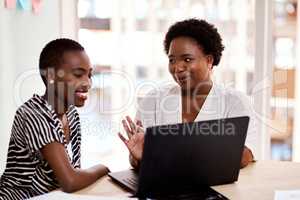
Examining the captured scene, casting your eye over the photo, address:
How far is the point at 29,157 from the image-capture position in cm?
143

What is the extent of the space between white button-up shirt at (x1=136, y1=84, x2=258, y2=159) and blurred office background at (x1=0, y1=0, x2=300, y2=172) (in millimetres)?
711

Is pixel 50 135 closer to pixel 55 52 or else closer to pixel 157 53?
pixel 55 52

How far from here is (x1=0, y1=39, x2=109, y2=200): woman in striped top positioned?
1317mm

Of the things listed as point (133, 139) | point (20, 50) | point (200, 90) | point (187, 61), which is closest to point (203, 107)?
→ point (200, 90)

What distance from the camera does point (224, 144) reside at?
1246 millimetres

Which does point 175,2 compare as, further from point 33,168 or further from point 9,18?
point 33,168

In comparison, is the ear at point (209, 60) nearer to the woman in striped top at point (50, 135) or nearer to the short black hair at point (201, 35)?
the short black hair at point (201, 35)

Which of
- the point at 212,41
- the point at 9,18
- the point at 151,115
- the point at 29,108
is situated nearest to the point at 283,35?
the point at 212,41

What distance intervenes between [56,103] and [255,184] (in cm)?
75

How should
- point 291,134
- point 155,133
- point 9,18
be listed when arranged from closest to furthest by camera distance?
point 155,133, point 9,18, point 291,134

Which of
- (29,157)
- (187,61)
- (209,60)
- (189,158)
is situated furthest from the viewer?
(209,60)

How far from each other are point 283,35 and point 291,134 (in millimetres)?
695

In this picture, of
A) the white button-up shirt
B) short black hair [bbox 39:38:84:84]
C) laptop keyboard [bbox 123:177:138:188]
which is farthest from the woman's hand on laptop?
the white button-up shirt

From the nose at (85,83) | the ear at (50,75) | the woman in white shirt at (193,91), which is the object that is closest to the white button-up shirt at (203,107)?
the woman in white shirt at (193,91)
